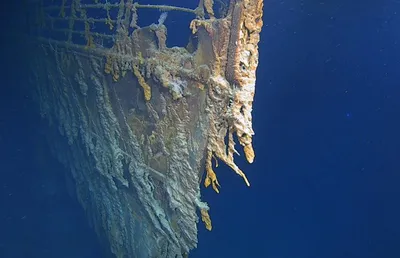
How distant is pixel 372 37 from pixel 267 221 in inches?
255

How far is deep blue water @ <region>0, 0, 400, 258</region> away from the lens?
769 cm

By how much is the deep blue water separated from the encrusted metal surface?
3.38 m

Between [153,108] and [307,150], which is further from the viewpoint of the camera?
[307,150]

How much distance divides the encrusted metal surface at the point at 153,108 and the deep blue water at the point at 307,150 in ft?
11.1

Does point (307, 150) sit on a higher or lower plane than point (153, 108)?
lower

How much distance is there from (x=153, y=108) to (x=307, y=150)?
729 centimetres

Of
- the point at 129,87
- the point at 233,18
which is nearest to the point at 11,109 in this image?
the point at 129,87

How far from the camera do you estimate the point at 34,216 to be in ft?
25.7

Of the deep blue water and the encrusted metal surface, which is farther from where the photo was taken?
the deep blue water

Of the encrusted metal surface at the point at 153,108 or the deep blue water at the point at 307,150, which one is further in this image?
the deep blue water at the point at 307,150

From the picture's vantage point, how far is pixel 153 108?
294 centimetres

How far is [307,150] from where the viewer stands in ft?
30.5

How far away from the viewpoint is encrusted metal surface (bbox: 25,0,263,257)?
7.14 feet

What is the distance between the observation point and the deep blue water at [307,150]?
7691mm
